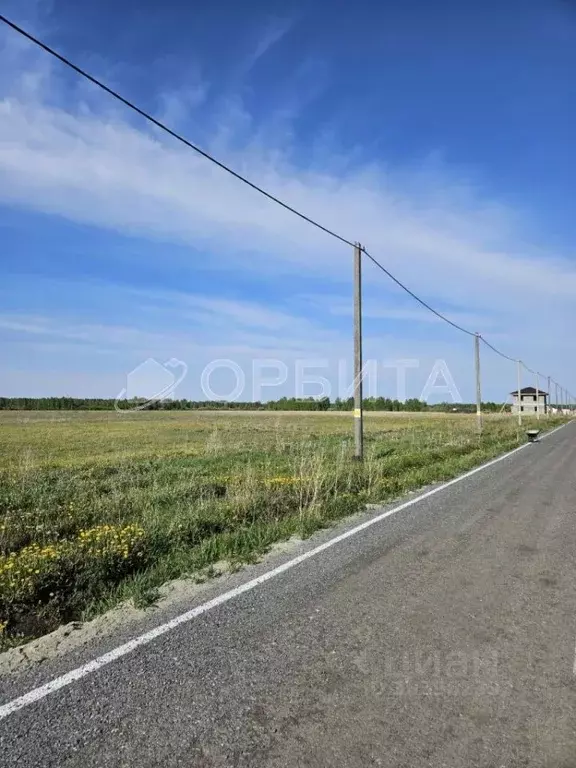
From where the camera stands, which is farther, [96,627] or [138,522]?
[138,522]

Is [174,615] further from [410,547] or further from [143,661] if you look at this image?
[410,547]

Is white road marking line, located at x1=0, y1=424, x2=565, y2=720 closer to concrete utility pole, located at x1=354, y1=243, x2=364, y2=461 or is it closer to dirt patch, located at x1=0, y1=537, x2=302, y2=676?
dirt patch, located at x1=0, y1=537, x2=302, y2=676

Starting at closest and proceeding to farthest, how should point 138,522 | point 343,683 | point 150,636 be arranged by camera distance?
point 343,683, point 150,636, point 138,522

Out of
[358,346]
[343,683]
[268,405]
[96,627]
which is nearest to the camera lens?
[343,683]

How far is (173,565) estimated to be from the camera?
5.89 metres

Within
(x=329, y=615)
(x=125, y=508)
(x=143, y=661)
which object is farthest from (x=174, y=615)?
(x=125, y=508)

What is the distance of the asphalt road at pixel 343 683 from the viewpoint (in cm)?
276

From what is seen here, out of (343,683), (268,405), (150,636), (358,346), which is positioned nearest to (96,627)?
(150,636)

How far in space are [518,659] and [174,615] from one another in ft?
8.49

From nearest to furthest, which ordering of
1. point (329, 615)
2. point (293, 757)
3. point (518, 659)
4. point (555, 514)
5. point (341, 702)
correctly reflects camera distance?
1. point (293, 757)
2. point (341, 702)
3. point (518, 659)
4. point (329, 615)
5. point (555, 514)

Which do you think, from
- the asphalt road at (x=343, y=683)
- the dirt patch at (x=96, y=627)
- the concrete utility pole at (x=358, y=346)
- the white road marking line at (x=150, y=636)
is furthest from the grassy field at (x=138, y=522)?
the concrete utility pole at (x=358, y=346)

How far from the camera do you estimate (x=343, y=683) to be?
11.1 feet

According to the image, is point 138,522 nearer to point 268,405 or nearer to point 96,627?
point 96,627

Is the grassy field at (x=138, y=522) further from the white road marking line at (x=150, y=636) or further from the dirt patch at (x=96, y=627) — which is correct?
the white road marking line at (x=150, y=636)
